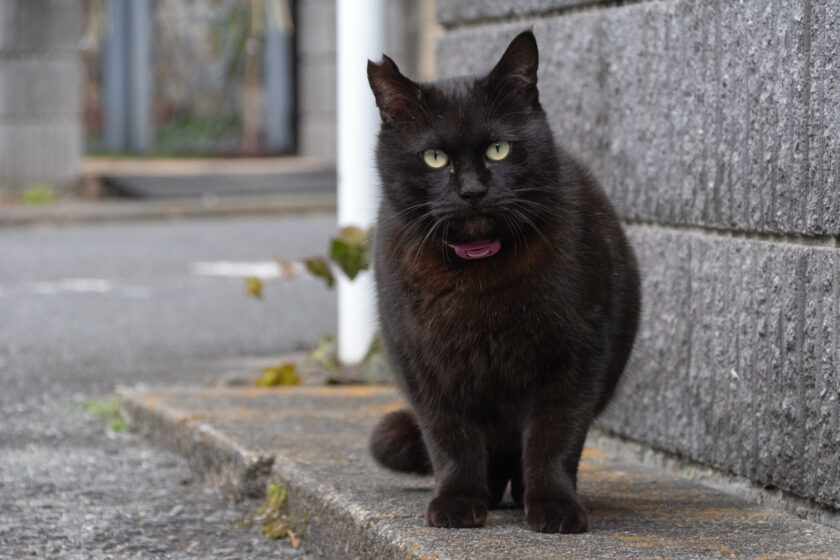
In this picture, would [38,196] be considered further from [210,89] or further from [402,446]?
[402,446]

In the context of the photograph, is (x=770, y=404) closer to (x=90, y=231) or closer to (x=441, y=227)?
(x=441, y=227)

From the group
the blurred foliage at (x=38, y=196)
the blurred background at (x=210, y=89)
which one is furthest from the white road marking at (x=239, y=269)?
the blurred background at (x=210, y=89)

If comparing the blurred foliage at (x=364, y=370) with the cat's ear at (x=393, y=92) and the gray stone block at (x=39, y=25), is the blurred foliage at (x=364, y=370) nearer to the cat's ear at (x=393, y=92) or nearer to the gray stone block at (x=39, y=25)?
the cat's ear at (x=393, y=92)

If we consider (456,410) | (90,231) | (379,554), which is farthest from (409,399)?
(90,231)

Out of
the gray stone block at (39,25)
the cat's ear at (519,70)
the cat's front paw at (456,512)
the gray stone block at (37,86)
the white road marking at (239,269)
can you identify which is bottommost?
the cat's front paw at (456,512)

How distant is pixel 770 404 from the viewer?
2859 millimetres

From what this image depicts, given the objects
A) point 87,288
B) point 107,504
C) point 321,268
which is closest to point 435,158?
point 107,504

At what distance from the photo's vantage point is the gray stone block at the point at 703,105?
2.68 m

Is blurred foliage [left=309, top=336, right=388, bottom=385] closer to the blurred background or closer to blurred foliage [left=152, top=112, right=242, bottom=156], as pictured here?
the blurred background

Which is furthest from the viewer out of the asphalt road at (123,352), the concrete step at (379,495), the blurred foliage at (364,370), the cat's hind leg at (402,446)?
the blurred foliage at (364,370)

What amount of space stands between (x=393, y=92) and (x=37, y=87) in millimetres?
10089

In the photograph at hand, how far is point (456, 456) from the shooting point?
2.71 m

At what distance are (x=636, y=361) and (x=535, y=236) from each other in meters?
0.93

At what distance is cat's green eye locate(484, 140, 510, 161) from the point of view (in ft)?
8.55
